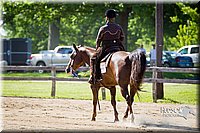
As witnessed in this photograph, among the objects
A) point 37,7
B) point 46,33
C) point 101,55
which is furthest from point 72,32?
point 101,55

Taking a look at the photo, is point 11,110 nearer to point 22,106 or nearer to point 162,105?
point 22,106

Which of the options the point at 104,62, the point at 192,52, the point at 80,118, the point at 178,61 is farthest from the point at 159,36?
the point at 192,52

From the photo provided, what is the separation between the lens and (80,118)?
12.3 m

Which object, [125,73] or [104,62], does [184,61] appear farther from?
[125,73]

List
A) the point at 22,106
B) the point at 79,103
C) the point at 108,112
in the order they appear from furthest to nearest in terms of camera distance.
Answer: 1. the point at 79,103
2. the point at 22,106
3. the point at 108,112

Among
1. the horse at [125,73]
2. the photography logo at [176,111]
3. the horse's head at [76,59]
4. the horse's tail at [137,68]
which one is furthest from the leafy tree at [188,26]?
the horse's tail at [137,68]

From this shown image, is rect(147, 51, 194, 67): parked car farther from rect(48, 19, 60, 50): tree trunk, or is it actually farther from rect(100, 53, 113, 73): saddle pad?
rect(100, 53, 113, 73): saddle pad

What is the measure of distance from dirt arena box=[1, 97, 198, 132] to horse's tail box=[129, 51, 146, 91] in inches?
36.6

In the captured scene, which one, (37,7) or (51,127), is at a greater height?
(37,7)

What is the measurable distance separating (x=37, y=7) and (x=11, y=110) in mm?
19242

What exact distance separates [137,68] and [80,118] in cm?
236

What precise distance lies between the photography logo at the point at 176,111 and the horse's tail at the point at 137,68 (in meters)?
2.31

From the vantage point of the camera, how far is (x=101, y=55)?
39.2 ft

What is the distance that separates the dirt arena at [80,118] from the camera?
33.8 feet
